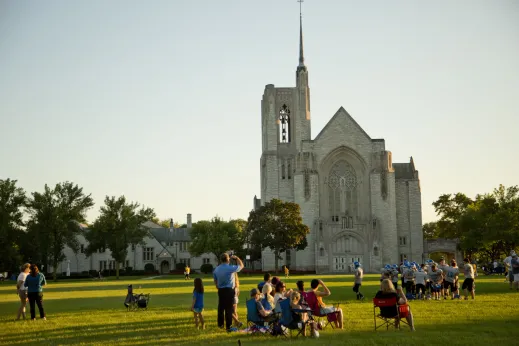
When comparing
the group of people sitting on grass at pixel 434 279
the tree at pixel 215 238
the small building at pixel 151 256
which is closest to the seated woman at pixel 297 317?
the group of people sitting on grass at pixel 434 279

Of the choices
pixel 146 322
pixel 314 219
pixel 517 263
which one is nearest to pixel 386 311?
pixel 146 322

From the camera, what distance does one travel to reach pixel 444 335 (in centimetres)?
1477

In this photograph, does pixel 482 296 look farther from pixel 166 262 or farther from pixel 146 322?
pixel 166 262

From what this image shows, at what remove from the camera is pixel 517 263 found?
30.2 meters

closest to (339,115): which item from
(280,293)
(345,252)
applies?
(345,252)

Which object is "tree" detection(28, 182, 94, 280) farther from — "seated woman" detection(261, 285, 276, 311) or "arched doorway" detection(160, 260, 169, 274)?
"seated woman" detection(261, 285, 276, 311)

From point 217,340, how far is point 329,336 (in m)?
2.64

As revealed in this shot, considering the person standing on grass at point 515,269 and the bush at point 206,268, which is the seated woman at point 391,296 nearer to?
the person standing on grass at point 515,269

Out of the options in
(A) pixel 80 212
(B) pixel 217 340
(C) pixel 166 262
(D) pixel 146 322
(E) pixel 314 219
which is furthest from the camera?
(C) pixel 166 262

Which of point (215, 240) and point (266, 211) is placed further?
point (215, 240)

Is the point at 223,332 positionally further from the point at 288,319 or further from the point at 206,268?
the point at 206,268

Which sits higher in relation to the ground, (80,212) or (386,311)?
(80,212)

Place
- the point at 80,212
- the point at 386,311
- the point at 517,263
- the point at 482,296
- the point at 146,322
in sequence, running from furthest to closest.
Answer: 1. the point at 80,212
2. the point at 517,263
3. the point at 482,296
4. the point at 146,322
5. the point at 386,311

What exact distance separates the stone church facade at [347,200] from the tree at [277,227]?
8.35 meters
